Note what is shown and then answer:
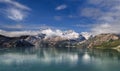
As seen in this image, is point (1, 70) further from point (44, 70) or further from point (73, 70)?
point (73, 70)

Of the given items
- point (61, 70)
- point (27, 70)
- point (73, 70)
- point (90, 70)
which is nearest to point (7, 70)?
point (27, 70)

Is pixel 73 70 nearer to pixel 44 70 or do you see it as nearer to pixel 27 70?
pixel 44 70

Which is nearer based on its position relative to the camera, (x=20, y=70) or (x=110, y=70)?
(x=20, y=70)

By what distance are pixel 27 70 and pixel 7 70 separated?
844cm

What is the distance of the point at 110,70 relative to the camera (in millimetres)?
86000

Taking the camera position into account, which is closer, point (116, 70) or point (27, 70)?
point (27, 70)

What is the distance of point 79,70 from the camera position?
3302 inches

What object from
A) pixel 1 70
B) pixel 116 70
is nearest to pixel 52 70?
pixel 1 70

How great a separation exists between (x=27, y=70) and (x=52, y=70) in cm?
1114

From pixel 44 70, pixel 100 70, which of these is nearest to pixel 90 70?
pixel 100 70

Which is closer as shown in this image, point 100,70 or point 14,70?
point 14,70

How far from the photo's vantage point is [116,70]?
86.6 metres

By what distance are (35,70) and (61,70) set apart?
456 inches

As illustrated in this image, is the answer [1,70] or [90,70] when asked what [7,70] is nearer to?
[1,70]
